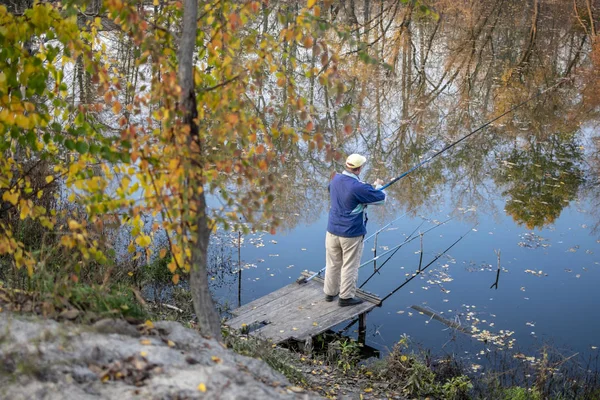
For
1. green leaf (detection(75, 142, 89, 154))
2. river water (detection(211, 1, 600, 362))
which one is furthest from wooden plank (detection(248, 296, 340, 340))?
green leaf (detection(75, 142, 89, 154))

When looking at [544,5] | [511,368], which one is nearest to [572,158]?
[511,368]

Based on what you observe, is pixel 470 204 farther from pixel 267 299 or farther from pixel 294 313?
pixel 294 313

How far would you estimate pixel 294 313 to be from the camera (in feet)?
25.7

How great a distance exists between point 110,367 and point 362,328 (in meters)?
5.37

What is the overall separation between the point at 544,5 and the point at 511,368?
76.4 ft

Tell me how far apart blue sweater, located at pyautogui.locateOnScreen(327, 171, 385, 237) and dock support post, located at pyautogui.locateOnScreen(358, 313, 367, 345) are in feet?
3.55

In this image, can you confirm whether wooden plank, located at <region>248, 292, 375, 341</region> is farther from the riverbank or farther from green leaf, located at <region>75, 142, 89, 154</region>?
green leaf, located at <region>75, 142, 89, 154</region>

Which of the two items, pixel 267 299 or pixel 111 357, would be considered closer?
pixel 111 357

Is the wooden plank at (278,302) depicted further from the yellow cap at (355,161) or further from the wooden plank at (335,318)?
the yellow cap at (355,161)

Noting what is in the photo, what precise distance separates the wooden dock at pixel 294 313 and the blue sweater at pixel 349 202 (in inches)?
35.7

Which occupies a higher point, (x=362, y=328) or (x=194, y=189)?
(x=194, y=189)

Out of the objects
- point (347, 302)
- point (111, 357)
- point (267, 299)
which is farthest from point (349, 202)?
point (111, 357)

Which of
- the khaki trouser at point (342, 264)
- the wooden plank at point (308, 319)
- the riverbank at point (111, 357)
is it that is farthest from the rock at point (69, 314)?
the khaki trouser at point (342, 264)

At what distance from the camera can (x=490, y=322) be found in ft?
27.7
